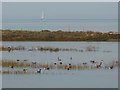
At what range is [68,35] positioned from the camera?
48.6 metres

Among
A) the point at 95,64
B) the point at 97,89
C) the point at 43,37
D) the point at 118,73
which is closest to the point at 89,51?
the point at 95,64

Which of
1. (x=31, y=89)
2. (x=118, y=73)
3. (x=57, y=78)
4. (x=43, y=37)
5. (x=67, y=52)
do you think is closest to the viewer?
(x=31, y=89)

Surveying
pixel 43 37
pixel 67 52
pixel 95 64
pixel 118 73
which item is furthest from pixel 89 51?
pixel 43 37

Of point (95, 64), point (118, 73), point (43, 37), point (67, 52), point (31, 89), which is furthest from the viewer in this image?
point (43, 37)

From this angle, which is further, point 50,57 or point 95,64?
point 50,57

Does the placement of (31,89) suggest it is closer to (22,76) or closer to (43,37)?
(22,76)

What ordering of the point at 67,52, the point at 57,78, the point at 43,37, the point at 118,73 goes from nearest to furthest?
the point at 57,78 < the point at 118,73 < the point at 67,52 < the point at 43,37

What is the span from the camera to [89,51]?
31.3m

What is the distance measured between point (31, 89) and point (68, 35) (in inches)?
1233

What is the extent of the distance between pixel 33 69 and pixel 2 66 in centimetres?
153

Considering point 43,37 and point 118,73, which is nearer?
point 118,73

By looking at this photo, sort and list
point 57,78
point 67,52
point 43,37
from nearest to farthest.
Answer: point 57,78
point 67,52
point 43,37

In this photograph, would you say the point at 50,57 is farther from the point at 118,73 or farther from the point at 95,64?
the point at 118,73

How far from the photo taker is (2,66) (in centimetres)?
2197
